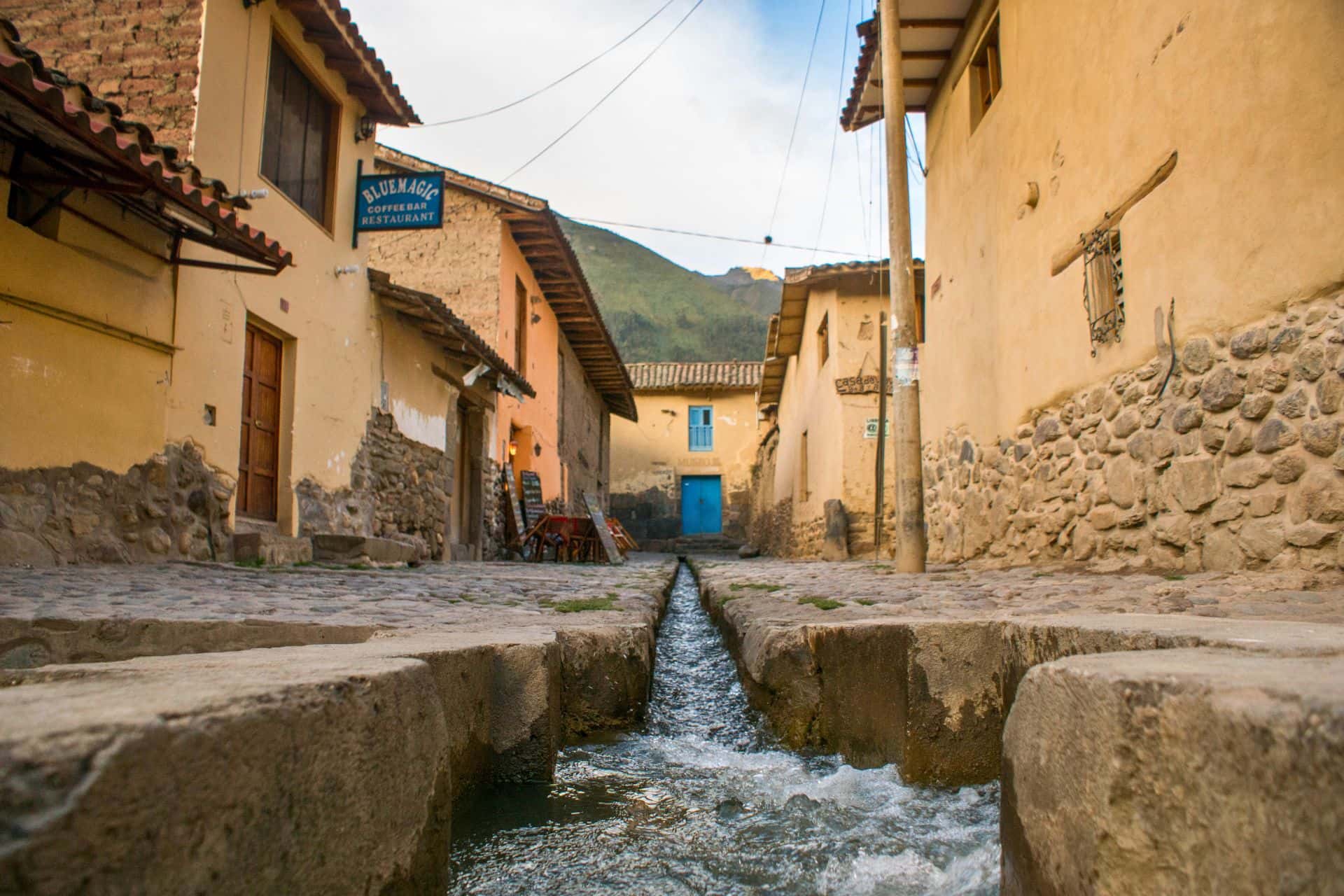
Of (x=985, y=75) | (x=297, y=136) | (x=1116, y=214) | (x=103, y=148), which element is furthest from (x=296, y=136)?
(x=1116, y=214)

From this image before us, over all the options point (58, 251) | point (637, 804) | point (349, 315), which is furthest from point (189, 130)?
point (637, 804)

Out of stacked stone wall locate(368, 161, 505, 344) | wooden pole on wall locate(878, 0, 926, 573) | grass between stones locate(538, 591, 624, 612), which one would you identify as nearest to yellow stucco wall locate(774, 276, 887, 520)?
stacked stone wall locate(368, 161, 505, 344)

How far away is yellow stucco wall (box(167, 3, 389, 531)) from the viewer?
19.7ft

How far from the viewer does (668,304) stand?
57.2 m

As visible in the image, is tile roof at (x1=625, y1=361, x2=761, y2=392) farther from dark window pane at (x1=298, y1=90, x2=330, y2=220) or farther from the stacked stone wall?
dark window pane at (x1=298, y1=90, x2=330, y2=220)

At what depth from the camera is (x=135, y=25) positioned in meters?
6.15

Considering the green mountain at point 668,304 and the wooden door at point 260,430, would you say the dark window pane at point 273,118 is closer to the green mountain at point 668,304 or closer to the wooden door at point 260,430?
the wooden door at point 260,430

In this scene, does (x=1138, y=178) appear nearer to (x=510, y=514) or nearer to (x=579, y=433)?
(x=510, y=514)

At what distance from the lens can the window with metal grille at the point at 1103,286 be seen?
4797mm

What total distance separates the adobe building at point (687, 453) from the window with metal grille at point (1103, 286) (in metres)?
20.4

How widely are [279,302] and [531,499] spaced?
671cm

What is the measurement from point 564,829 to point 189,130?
5997 millimetres

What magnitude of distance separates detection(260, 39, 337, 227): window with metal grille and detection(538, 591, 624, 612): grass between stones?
475 centimetres

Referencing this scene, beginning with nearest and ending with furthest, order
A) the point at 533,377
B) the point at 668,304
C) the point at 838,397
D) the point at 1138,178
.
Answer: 1. the point at 1138,178
2. the point at 838,397
3. the point at 533,377
4. the point at 668,304
